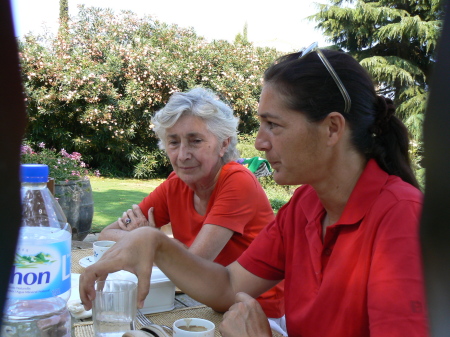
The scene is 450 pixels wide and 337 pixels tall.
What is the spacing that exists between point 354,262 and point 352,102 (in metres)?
0.52

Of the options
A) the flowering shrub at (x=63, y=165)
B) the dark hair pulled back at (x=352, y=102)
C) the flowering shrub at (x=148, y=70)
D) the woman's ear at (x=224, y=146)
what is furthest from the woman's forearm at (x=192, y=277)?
the flowering shrub at (x=148, y=70)

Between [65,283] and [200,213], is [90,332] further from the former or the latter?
[200,213]

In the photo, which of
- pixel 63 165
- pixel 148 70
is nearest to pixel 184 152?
pixel 63 165

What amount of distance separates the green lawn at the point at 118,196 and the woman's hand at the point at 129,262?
4.49 meters

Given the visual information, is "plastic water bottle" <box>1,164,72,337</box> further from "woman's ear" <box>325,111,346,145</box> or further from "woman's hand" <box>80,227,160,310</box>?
"woman's ear" <box>325,111,346,145</box>

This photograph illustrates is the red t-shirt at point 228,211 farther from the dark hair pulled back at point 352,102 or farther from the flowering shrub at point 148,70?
the flowering shrub at point 148,70

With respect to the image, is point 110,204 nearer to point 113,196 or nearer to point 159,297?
point 113,196

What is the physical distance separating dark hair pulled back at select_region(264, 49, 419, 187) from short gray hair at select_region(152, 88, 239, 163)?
3.40ft

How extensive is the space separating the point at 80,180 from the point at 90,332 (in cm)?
350

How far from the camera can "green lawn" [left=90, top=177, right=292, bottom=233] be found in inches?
279

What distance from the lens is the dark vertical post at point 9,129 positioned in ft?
0.57

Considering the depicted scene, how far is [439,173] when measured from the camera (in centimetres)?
17

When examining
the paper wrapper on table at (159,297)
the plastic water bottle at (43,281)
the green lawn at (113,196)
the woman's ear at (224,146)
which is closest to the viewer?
the plastic water bottle at (43,281)

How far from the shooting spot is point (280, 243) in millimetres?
1813
